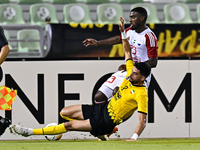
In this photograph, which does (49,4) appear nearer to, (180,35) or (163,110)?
(180,35)

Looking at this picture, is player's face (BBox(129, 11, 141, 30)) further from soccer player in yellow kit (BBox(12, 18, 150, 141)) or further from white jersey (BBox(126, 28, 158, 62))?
soccer player in yellow kit (BBox(12, 18, 150, 141))

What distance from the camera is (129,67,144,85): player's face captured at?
4.85m

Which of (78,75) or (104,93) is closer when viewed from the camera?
(104,93)

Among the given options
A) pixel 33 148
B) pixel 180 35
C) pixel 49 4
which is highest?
pixel 49 4

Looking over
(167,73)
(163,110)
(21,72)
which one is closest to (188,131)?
(163,110)

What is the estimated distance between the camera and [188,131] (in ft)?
21.5

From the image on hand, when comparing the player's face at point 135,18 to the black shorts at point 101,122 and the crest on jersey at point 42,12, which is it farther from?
the crest on jersey at point 42,12

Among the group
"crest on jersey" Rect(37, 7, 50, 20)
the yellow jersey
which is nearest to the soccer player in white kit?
the yellow jersey

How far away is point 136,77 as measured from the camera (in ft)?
15.9

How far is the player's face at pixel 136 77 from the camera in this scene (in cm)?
485

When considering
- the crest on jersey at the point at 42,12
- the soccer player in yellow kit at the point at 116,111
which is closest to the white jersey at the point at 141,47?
the soccer player in yellow kit at the point at 116,111

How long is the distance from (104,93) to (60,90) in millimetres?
899

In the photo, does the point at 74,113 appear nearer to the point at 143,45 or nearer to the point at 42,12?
the point at 143,45

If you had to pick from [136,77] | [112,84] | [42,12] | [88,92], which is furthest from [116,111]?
[42,12]
